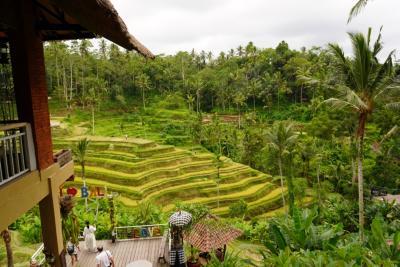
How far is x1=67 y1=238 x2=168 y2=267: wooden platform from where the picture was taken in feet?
32.9

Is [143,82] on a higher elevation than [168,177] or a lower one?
higher

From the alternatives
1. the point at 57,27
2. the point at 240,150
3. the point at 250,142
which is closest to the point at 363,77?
the point at 57,27

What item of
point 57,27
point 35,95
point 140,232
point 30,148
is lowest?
point 140,232

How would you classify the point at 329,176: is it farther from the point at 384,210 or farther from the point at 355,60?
the point at 355,60

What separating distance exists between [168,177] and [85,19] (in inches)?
1150

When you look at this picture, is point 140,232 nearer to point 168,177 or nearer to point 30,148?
point 30,148

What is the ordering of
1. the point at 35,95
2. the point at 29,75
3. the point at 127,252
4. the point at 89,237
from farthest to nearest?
the point at 127,252
the point at 89,237
the point at 35,95
the point at 29,75

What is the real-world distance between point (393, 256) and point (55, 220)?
20.5ft

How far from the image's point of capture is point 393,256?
276 inches

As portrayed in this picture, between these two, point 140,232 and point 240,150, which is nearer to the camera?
point 140,232

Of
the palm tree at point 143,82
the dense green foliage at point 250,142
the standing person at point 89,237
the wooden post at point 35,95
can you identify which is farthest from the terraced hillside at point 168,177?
the wooden post at point 35,95

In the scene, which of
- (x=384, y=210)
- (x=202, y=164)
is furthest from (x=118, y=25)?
(x=202, y=164)

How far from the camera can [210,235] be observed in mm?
9492

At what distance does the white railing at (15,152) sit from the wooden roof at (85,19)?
1345 millimetres
